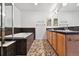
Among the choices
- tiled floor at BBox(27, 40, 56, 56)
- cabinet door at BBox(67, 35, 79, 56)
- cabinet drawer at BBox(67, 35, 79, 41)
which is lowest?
tiled floor at BBox(27, 40, 56, 56)

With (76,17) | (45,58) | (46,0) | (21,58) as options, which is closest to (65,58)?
(45,58)

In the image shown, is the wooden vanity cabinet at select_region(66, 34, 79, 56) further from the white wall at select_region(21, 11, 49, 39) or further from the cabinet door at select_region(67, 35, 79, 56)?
the white wall at select_region(21, 11, 49, 39)

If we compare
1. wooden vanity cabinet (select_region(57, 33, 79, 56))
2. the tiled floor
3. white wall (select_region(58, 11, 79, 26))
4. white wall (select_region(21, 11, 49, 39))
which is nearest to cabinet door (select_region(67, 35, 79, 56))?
wooden vanity cabinet (select_region(57, 33, 79, 56))

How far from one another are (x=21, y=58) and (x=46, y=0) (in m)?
0.73

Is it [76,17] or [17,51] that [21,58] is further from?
[76,17]

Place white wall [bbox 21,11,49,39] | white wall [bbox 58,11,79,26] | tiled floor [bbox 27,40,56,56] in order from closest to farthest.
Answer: tiled floor [bbox 27,40,56,56]
white wall [bbox 58,11,79,26]
white wall [bbox 21,11,49,39]

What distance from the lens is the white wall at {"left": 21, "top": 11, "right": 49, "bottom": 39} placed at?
11234 mm

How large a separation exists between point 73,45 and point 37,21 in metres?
8.01

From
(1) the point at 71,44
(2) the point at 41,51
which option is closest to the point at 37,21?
(2) the point at 41,51

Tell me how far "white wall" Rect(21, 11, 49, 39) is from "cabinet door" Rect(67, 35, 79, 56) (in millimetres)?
7785

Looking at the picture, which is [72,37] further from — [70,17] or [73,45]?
[70,17]

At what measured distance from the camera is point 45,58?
145 centimetres

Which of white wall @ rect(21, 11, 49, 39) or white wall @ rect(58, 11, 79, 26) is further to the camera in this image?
white wall @ rect(21, 11, 49, 39)

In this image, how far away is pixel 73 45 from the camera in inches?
135
